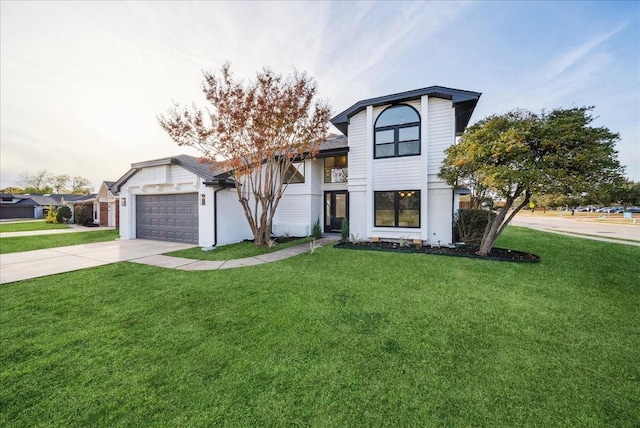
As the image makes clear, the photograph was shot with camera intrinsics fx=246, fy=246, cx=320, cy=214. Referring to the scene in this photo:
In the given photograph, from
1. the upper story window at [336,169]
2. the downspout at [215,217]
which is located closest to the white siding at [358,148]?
the upper story window at [336,169]

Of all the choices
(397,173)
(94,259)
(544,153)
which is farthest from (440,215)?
(94,259)

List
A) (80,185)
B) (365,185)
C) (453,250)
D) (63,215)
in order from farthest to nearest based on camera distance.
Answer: (80,185) → (63,215) → (365,185) → (453,250)

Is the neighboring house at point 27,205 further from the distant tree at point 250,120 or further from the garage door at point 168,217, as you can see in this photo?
the distant tree at point 250,120

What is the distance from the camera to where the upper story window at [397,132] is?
32.2 ft

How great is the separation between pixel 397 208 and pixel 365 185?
1.68 metres

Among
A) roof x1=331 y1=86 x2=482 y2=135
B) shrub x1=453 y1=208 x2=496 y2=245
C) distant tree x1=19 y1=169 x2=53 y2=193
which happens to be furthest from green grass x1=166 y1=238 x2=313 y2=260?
distant tree x1=19 y1=169 x2=53 y2=193

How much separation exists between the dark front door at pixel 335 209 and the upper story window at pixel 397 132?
3250 mm

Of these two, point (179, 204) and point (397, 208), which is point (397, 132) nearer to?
point (397, 208)

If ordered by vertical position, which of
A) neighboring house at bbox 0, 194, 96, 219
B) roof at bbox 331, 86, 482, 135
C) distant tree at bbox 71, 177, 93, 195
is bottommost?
neighboring house at bbox 0, 194, 96, 219

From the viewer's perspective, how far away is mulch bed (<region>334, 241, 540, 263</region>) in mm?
7465

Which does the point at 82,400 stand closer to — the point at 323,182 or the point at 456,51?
the point at 323,182

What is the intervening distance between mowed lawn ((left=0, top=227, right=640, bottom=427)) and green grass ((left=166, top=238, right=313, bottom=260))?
2639mm

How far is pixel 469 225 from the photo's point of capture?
1047 centimetres

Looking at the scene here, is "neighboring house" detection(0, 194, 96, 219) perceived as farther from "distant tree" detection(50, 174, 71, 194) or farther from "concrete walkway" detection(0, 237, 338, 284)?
"concrete walkway" detection(0, 237, 338, 284)
